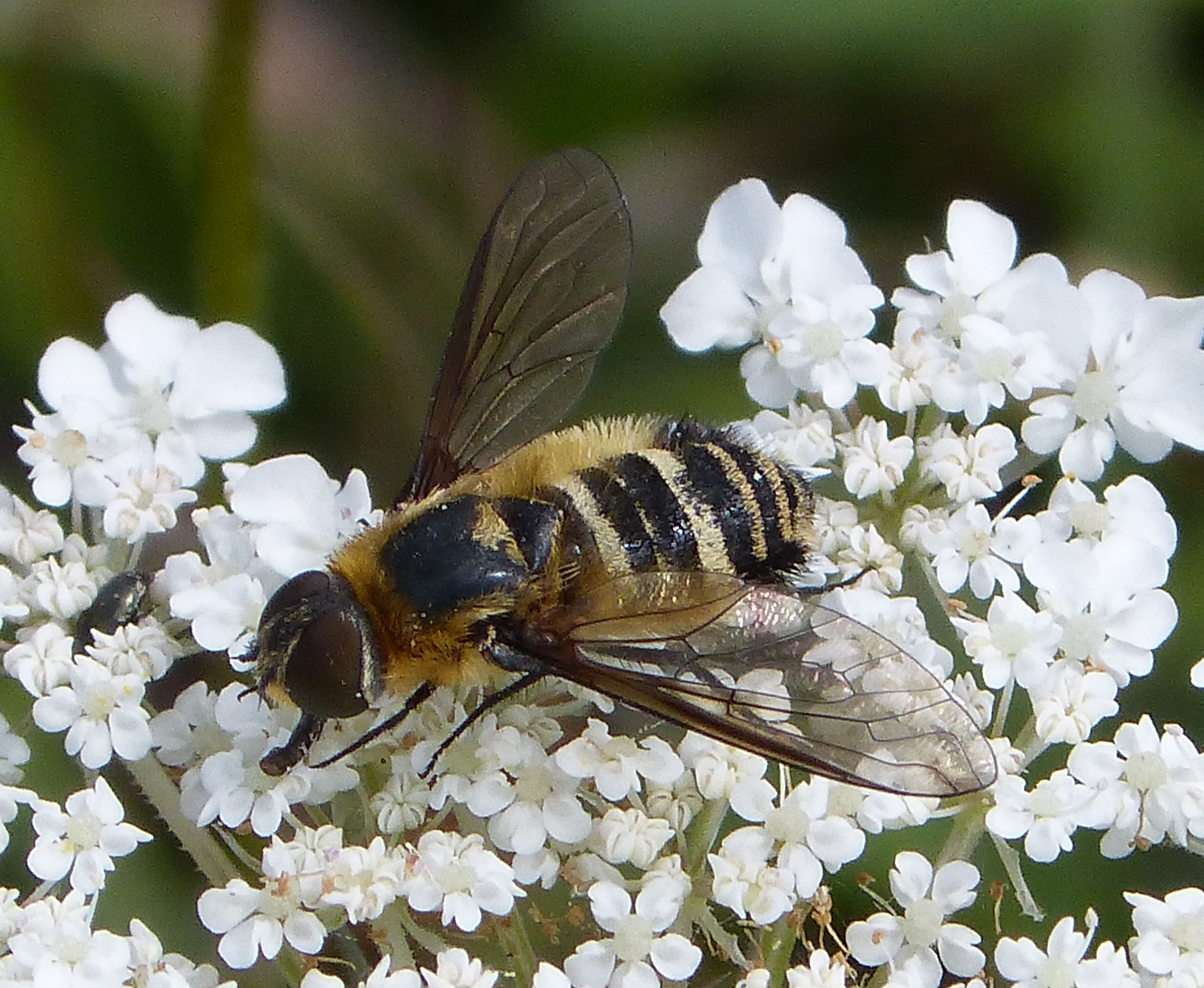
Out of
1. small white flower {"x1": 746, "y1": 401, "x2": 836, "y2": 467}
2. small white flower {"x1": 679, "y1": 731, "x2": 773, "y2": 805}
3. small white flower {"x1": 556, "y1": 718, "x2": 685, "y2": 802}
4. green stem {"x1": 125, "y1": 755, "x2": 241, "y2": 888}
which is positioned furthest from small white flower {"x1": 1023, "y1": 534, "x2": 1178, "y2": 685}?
green stem {"x1": 125, "y1": 755, "x2": 241, "y2": 888}

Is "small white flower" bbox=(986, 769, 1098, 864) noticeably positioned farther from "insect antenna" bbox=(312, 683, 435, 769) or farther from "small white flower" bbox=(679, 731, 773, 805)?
"insect antenna" bbox=(312, 683, 435, 769)

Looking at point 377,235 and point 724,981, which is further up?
point 377,235

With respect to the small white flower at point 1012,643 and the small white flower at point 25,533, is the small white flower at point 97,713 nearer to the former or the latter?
the small white flower at point 25,533

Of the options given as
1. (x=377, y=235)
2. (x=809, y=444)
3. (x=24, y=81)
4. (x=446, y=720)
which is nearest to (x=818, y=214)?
(x=809, y=444)

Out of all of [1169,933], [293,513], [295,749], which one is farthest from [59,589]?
[1169,933]

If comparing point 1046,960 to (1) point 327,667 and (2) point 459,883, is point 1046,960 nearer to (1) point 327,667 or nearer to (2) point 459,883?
(2) point 459,883

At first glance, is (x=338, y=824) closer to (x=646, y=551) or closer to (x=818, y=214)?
(x=646, y=551)
